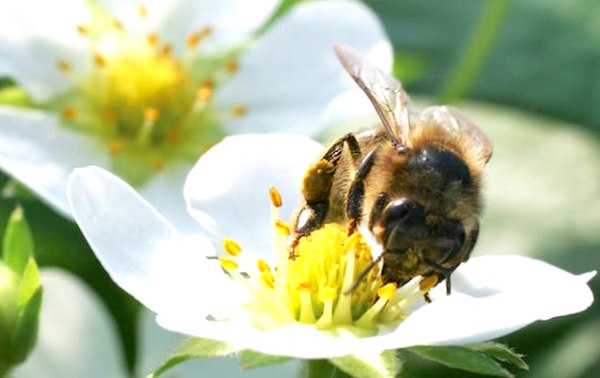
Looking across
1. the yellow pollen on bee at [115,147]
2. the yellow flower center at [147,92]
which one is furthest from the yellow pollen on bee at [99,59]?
the yellow pollen on bee at [115,147]

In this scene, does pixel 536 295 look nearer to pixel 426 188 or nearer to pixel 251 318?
pixel 426 188

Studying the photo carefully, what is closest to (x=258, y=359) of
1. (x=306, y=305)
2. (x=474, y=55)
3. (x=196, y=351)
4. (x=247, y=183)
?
(x=196, y=351)

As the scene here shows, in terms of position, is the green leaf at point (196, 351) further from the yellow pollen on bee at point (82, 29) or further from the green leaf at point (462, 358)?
the yellow pollen on bee at point (82, 29)

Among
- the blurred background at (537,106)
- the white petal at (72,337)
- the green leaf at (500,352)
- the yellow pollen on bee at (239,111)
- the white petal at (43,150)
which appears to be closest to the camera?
the green leaf at (500,352)

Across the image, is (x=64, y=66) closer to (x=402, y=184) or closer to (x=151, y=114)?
(x=151, y=114)

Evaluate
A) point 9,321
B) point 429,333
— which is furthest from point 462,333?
point 9,321

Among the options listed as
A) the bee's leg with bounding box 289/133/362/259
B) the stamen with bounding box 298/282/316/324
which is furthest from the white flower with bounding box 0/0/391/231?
the stamen with bounding box 298/282/316/324
